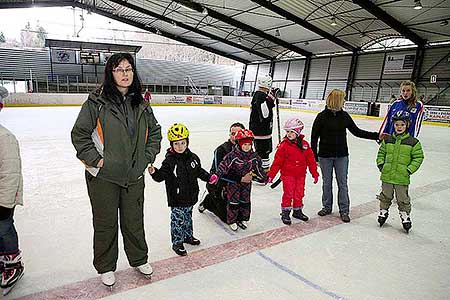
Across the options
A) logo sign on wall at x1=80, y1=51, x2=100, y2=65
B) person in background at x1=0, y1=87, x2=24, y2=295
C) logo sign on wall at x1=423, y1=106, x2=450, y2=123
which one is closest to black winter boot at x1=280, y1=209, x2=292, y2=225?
person in background at x1=0, y1=87, x2=24, y2=295

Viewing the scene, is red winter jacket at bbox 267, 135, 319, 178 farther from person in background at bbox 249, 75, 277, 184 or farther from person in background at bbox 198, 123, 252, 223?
person in background at bbox 249, 75, 277, 184

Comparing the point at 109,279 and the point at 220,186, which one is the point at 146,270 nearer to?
the point at 109,279

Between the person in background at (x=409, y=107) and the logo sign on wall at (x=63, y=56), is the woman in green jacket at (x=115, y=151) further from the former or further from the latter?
the logo sign on wall at (x=63, y=56)

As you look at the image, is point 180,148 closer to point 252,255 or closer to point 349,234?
point 252,255

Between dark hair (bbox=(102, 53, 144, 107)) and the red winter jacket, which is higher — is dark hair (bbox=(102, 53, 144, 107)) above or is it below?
above

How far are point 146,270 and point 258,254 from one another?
891 mm

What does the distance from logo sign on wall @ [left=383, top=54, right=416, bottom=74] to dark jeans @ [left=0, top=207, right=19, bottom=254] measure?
21.7m

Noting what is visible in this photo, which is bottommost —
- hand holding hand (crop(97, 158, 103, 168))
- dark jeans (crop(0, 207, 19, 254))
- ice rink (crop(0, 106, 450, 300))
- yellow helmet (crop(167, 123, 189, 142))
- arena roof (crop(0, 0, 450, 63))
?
ice rink (crop(0, 106, 450, 300))

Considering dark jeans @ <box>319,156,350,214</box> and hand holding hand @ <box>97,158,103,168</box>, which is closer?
hand holding hand @ <box>97,158,103,168</box>

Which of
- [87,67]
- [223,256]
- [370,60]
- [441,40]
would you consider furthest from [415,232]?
[87,67]

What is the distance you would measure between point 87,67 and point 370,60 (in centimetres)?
2096

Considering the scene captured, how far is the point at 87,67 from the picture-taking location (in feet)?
84.2

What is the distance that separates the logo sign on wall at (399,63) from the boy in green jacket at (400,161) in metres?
19.1

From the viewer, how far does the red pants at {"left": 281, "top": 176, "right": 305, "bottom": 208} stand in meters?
3.18
